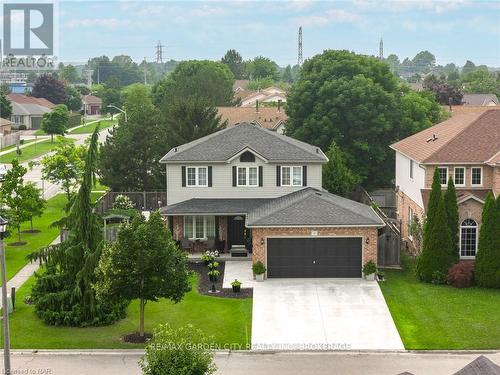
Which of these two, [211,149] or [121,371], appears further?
[211,149]

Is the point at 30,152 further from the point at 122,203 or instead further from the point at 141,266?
the point at 141,266

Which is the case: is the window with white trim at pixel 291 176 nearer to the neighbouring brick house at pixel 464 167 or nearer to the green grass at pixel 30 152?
the neighbouring brick house at pixel 464 167

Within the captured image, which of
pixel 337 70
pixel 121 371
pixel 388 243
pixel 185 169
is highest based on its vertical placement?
pixel 337 70

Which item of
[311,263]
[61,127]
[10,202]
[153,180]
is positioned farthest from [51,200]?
[61,127]

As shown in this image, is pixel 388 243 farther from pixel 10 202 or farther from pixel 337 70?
pixel 337 70

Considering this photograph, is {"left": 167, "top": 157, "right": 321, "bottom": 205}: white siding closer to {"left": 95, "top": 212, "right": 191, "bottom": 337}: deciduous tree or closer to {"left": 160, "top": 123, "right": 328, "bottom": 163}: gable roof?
{"left": 160, "top": 123, "right": 328, "bottom": 163}: gable roof

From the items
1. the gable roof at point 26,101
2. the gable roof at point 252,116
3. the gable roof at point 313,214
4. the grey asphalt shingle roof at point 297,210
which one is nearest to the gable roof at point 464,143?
the grey asphalt shingle roof at point 297,210
